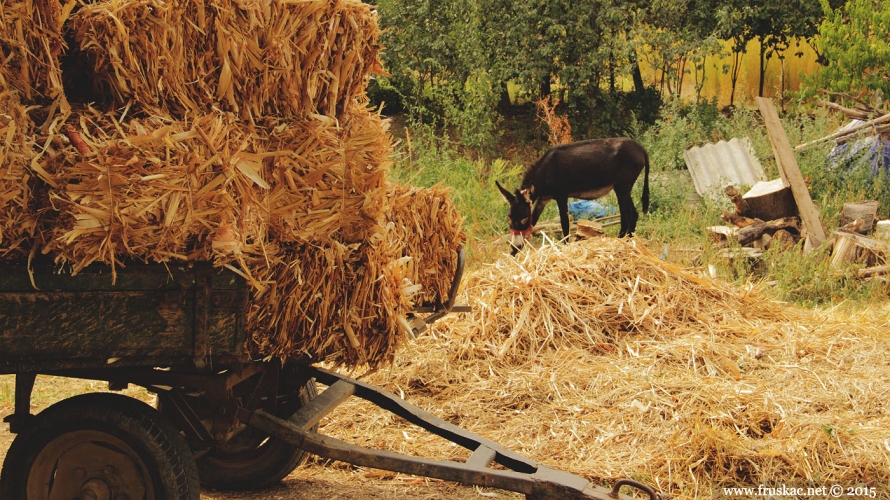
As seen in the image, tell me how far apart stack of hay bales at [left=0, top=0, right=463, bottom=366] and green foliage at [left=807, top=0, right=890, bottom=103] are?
9915 millimetres

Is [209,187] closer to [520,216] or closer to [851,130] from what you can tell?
[520,216]

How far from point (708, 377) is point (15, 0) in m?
4.19

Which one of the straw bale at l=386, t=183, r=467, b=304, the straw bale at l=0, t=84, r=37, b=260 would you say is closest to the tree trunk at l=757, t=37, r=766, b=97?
the straw bale at l=386, t=183, r=467, b=304

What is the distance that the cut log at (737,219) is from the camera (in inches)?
343

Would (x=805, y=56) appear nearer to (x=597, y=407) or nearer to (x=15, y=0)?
(x=597, y=407)

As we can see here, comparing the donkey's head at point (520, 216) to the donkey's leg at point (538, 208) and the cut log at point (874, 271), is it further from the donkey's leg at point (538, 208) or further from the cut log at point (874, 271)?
the cut log at point (874, 271)

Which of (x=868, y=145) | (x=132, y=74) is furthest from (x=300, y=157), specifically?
(x=868, y=145)

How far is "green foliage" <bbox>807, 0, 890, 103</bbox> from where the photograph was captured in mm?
10773

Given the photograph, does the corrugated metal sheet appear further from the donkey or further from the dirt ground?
the dirt ground

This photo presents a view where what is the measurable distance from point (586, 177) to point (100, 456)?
7.54 metres

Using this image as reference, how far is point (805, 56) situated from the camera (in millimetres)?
15914

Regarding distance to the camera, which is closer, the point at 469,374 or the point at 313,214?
the point at 313,214

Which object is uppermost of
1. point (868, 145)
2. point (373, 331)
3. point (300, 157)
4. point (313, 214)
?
point (300, 157)

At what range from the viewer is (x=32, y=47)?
262 cm
